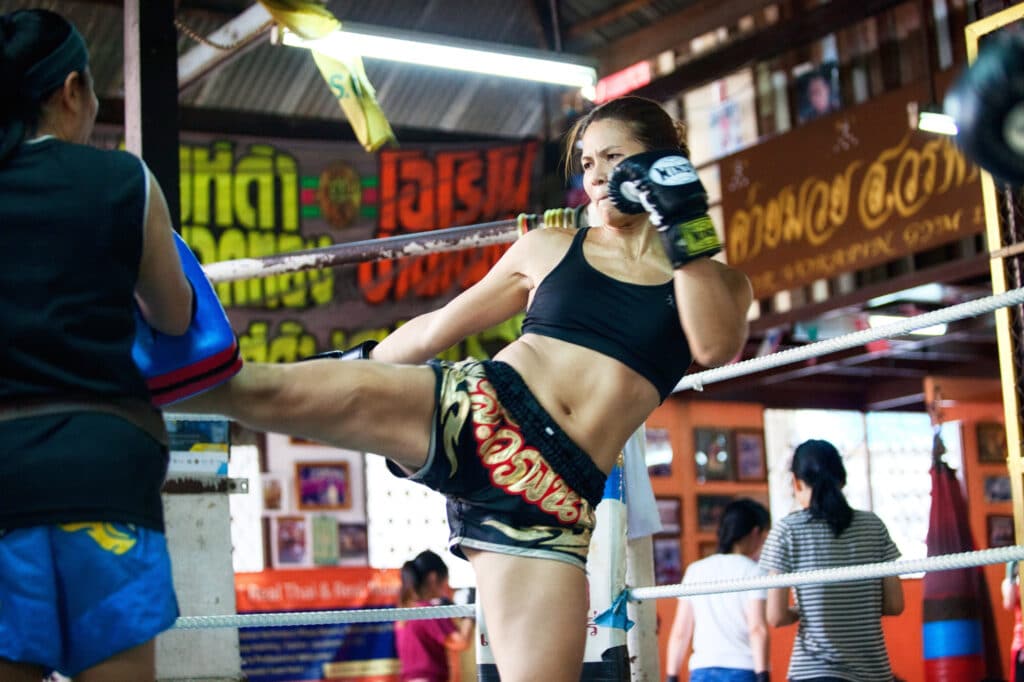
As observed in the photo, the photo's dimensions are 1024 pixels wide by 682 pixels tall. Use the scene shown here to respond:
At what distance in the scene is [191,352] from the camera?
1.66 metres

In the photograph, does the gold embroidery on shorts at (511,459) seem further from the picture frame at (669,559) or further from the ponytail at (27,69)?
the picture frame at (669,559)

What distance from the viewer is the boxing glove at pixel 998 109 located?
152 cm

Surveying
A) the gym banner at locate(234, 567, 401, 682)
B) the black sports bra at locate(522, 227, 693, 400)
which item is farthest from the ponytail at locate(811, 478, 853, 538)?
the gym banner at locate(234, 567, 401, 682)

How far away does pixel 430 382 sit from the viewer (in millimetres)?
1880

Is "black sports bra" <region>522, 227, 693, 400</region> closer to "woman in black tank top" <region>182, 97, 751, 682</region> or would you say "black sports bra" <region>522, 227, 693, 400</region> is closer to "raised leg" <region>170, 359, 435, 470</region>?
"woman in black tank top" <region>182, 97, 751, 682</region>

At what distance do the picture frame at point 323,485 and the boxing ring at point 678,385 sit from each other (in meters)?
4.79

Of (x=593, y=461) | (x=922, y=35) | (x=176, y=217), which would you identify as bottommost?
(x=593, y=461)

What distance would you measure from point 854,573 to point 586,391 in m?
0.60

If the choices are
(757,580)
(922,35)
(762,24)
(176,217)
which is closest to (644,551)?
(757,580)

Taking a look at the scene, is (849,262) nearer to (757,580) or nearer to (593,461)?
(757,580)

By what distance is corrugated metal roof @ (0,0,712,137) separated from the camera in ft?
25.5

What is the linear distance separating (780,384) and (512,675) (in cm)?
773

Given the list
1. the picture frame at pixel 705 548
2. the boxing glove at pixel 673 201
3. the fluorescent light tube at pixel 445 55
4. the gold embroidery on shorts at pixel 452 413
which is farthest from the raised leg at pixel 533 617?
→ the picture frame at pixel 705 548

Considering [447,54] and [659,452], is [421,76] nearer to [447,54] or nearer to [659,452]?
[659,452]
